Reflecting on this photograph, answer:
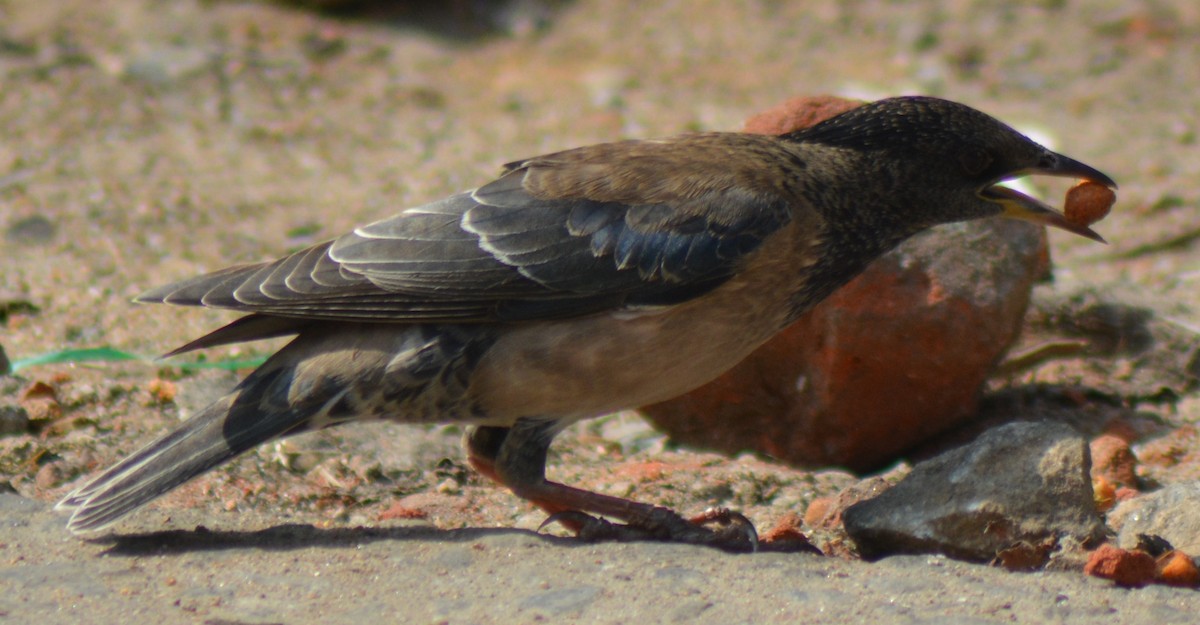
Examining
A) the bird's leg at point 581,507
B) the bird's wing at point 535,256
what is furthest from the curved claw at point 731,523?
the bird's wing at point 535,256

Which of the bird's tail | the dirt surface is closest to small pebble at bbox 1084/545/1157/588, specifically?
the dirt surface

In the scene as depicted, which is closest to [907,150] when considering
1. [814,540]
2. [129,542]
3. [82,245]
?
[814,540]

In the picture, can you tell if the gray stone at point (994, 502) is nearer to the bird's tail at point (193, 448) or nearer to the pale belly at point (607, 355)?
the pale belly at point (607, 355)

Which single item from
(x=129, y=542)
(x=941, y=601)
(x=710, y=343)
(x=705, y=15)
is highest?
(x=705, y=15)

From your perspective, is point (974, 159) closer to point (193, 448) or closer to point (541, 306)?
point (541, 306)

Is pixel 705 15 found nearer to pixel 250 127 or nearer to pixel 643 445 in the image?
pixel 250 127

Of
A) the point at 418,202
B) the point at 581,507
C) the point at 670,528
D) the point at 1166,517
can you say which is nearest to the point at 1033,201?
the point at 1166,517

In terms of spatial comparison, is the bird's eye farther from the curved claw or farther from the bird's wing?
the curved claw
